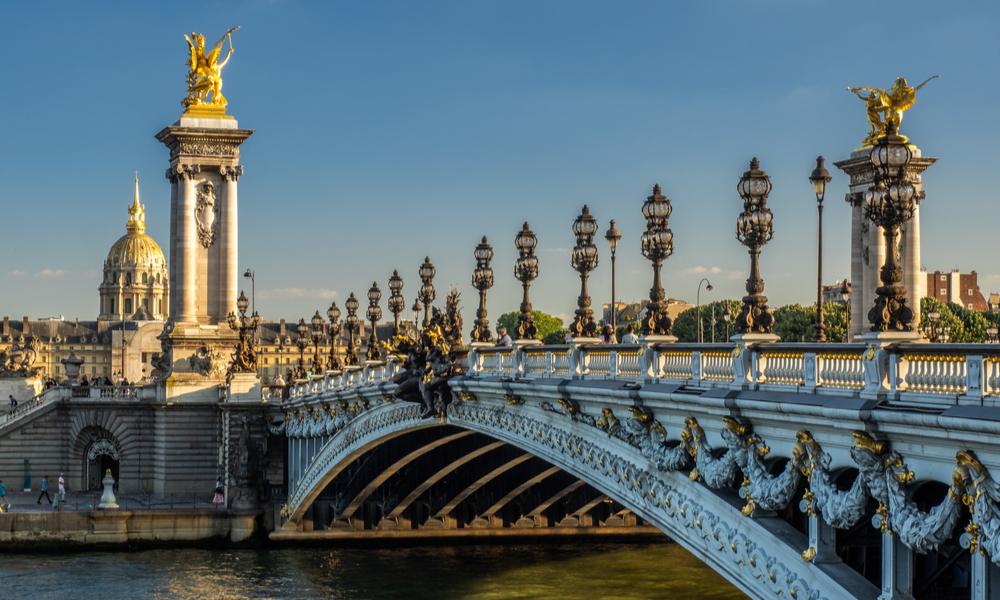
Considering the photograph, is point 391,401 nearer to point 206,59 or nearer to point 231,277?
point 231,277

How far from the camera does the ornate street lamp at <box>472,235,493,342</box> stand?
37906 millimetres

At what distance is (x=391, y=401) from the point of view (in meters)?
44.9

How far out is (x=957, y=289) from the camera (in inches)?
4395

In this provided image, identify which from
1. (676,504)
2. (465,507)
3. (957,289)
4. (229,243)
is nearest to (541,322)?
(957,289)

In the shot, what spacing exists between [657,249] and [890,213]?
8088mm

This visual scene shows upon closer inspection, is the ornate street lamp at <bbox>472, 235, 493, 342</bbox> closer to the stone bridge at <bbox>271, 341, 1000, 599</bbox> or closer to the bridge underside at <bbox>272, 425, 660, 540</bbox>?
the stone bridge at <bbox>271, 341, 1000, 599</bbox>

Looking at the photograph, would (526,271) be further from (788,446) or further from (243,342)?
(243,342)

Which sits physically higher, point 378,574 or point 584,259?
point 584,259

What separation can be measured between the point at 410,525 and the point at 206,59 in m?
28.6

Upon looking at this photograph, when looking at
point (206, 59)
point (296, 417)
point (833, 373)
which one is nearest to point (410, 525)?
point (296, 417)

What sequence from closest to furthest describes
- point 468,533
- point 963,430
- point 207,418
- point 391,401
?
point 963,430, point 391,401, point 468,533, point 207,418

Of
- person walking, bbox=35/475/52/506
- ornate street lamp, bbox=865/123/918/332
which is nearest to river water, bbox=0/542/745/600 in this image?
person walking, bbox=35/475/52/506

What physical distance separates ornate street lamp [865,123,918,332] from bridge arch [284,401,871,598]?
2774mm

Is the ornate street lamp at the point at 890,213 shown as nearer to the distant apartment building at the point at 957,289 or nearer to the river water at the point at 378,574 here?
the river water at the point at 378,574
